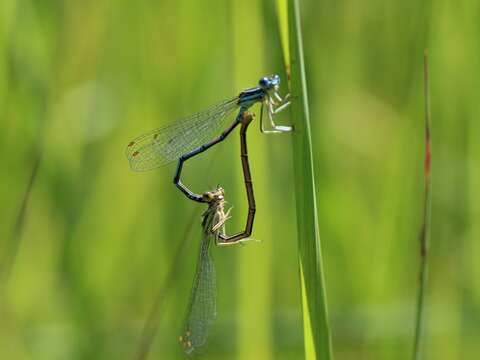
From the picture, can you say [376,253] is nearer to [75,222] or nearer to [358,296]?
[358,296]

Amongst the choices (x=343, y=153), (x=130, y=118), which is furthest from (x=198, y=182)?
(x=343, y=153)

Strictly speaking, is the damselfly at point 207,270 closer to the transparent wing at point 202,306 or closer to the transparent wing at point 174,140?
the transparent wing at point 202,306

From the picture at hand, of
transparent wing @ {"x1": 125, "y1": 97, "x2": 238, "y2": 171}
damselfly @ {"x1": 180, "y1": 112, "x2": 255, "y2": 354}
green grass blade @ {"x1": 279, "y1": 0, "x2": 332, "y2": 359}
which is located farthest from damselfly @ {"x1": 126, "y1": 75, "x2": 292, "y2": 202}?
green grass blade @ {"x1": 279, "y1": 0, "x2": 332, "y2": 359}

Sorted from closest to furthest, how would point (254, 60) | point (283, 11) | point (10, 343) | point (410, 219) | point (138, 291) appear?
point (283, 11) < point (254, 60) < point (10, 343) < point (410, 219) < point (138, 291)

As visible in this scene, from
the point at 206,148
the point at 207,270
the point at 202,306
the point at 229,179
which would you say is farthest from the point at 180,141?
the point at 202,306

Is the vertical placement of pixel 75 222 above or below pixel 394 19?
below

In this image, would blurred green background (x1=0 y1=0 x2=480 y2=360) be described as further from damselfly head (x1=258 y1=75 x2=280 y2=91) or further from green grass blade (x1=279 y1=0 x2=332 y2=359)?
green grass blade (x1=279 y1=0 x2=332 y2=359)
